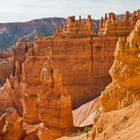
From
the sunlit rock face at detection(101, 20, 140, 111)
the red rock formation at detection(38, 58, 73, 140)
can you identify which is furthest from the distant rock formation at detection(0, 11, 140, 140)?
the sunlit rock face at detection(101, 20, 140, 111)

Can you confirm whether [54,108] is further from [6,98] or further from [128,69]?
[6,98]

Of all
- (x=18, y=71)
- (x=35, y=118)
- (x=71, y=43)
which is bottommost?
(x=35, y=118)

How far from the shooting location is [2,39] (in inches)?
4808

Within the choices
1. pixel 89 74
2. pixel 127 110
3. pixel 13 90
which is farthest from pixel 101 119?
pixel 13 90

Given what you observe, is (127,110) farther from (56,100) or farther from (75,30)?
(75,30)

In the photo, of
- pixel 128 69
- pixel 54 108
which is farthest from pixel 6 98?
pixel 128 69

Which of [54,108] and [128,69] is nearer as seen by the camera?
[128,69]

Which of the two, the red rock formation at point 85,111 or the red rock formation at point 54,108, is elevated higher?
the red rock formation at point 54,108

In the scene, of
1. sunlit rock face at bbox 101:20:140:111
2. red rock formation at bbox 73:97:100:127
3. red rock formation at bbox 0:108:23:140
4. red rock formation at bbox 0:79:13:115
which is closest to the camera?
sunlit rock face at bbox 101:20:140:111

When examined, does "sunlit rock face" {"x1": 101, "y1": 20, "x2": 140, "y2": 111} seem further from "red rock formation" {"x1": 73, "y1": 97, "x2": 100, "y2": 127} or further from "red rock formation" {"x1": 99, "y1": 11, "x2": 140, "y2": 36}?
"red rock formation" {"x1": 99, "y1": 11, "x2": 140, "y2": 36}

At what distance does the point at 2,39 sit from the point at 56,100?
308 ft

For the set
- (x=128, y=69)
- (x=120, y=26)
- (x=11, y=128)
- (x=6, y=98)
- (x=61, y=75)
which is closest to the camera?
(x=128, y=69)

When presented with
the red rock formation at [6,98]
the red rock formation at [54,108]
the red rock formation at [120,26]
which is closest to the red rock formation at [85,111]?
the red rock formation at [120,26]

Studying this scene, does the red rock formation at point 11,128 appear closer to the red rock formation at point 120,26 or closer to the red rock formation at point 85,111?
the red rock formation at point 85,111
